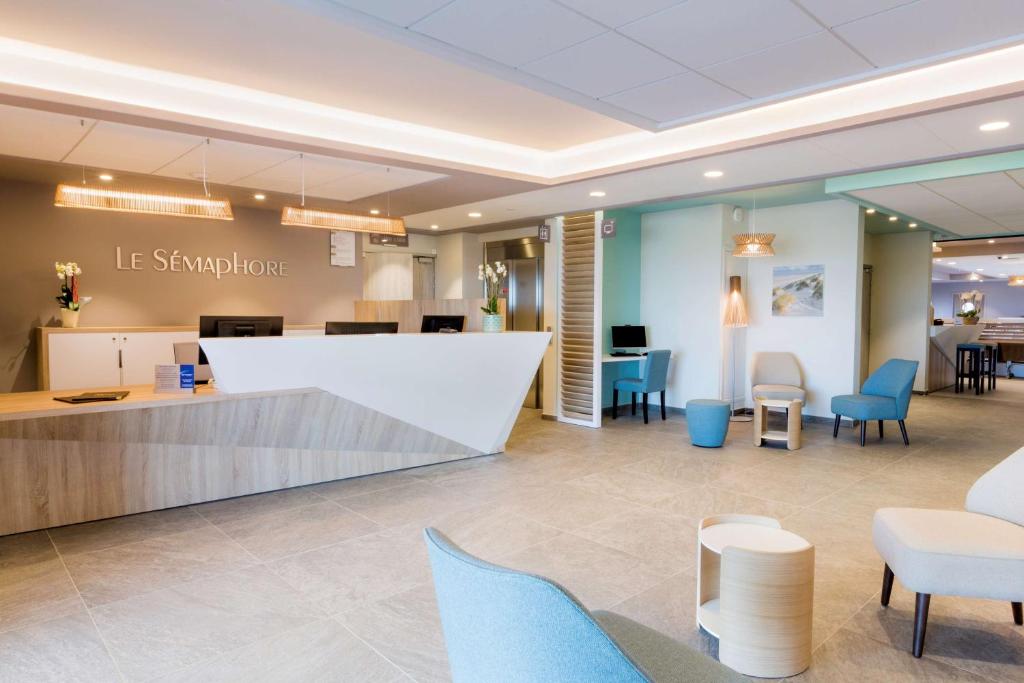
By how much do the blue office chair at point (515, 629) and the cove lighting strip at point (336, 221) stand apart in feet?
15.7

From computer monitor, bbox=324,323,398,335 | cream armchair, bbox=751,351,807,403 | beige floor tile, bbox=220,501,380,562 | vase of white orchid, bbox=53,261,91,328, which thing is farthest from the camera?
cream armchair, bbox=751,351,807,403

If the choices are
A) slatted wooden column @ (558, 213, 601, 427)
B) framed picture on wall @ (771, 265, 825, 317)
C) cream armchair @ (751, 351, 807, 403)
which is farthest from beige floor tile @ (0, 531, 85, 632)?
framed picture on wall @ (771, 265, 825, 317)

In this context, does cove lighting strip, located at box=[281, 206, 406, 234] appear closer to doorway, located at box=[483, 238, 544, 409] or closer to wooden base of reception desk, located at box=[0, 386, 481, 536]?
wooden base of reception desk, located at box=[0, 386, 481, 536]

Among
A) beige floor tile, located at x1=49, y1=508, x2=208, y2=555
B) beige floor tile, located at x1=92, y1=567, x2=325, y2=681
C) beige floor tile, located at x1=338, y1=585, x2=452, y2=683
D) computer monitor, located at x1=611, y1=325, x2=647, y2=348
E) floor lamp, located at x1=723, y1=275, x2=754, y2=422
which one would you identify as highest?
floor lamp, located at x1=723, y1=275, x2=754, y2=422

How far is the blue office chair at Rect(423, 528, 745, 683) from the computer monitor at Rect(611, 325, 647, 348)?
299 inches

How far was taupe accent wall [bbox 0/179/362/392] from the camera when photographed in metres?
6.61

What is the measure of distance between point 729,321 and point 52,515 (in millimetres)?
7669

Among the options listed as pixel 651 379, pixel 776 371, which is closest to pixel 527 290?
pixel 651 379

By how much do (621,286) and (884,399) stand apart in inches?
144

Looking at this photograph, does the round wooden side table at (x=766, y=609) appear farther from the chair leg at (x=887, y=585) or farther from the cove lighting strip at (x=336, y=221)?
the cove lighting strip at (x=336, y=221)

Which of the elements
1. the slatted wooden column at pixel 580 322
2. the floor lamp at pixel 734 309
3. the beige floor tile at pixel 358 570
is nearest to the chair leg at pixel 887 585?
the beige floor tile at pixel 358 570

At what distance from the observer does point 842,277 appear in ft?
26.7

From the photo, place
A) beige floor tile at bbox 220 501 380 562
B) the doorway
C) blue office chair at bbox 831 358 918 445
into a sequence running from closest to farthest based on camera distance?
beige floor tile at bbox 220 501 380 562
blue office chair at bbox 831 358 918 445
the doorway

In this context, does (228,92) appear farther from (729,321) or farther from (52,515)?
(729,321)
